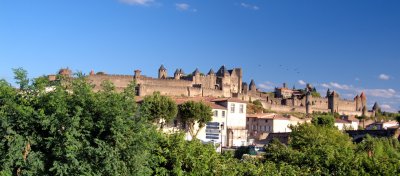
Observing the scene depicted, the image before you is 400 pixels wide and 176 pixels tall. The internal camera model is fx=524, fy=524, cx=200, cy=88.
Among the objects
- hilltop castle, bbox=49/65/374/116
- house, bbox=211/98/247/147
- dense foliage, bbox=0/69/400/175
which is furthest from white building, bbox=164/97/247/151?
dense foliage, bbox=0/69/400/175

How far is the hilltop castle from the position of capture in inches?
3735

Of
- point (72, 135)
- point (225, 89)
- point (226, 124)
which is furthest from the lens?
point (225, 89)

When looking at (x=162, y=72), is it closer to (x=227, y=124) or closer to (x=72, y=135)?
(x=227, y=124)

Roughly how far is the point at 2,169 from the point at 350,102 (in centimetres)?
14325

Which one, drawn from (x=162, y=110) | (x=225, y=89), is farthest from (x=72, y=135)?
(x=225, y=89)

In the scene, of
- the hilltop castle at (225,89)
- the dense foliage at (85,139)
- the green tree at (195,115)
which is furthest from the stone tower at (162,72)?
the dense foliage at (85,139)

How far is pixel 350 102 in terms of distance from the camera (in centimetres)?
15312

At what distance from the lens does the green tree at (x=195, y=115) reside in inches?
2469

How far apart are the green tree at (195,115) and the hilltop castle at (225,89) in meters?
20.0

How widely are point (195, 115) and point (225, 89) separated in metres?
50.8

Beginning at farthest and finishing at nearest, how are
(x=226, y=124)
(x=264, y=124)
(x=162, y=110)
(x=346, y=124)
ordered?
1. (x=346, y=124)
2. (x=264, y=124)
3. (x=226, y=124)
4. (x=162, y=110)

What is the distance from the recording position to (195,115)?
206 ft

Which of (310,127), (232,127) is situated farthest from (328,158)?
(232,127)

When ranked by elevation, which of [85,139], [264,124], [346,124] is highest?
[346,124]
